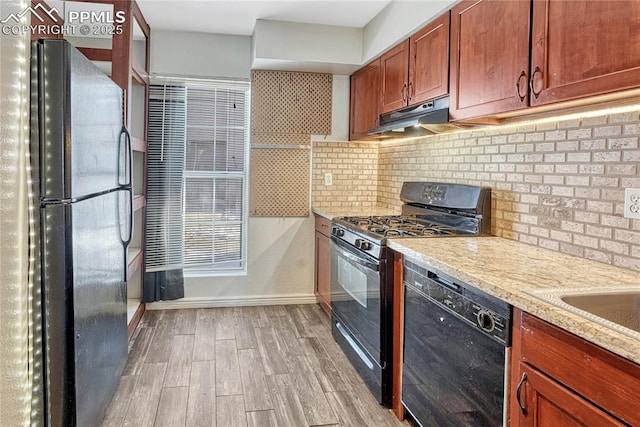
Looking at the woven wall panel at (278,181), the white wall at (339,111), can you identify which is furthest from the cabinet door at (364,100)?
the woven wall panel at (278,181)

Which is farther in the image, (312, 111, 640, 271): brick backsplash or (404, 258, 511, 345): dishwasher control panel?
(312, 111, 640, 271): brick backsplash

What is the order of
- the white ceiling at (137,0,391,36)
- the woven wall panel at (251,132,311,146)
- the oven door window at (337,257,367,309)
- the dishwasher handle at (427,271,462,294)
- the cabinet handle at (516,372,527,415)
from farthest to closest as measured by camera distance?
the woven wall panel at (251,132,311,146) < the white ceiling at (137,0,391,36) < the oven door window at (337,257,367,309) < the dishwasher handle at (427,271,462,294) < the cabinet handle at (516,372,527,415)

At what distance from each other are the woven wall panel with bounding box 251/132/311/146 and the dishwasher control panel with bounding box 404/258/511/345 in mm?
2168

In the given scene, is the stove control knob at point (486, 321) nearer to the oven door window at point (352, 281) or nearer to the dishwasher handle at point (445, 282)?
the dishwasher handle at point (445, 282)

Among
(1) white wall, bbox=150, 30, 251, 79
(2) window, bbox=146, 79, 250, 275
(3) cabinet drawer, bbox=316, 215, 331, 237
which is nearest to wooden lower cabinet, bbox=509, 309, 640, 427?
(3) cabinet drawer, bbox=316, 215, 331, 237

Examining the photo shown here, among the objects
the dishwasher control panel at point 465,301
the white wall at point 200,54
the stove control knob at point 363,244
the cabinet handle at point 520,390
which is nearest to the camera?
the cabinet handle at point 520,390

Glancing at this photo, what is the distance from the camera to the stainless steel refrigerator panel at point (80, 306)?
1.64 m

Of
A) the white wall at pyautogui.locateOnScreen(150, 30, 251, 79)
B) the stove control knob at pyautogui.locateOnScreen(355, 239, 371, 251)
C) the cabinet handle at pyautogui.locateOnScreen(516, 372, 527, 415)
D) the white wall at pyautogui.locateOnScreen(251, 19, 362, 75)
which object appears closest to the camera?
the cabinet handle at pyautogui.locateOnScreen(516, 372, 527, 415)

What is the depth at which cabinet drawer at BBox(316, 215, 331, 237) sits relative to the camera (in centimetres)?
371

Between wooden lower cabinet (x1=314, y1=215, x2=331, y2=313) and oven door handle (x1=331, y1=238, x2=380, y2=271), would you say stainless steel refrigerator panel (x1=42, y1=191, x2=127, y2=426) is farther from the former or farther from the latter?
wooden lower cabinet (x1=314, y1=215, x2=331, y2=313)

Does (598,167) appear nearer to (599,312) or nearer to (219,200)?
(599,312)

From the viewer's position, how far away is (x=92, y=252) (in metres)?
1.93

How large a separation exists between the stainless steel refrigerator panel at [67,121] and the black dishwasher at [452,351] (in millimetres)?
1426

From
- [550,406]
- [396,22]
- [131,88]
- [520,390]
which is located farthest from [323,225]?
[550,406]
